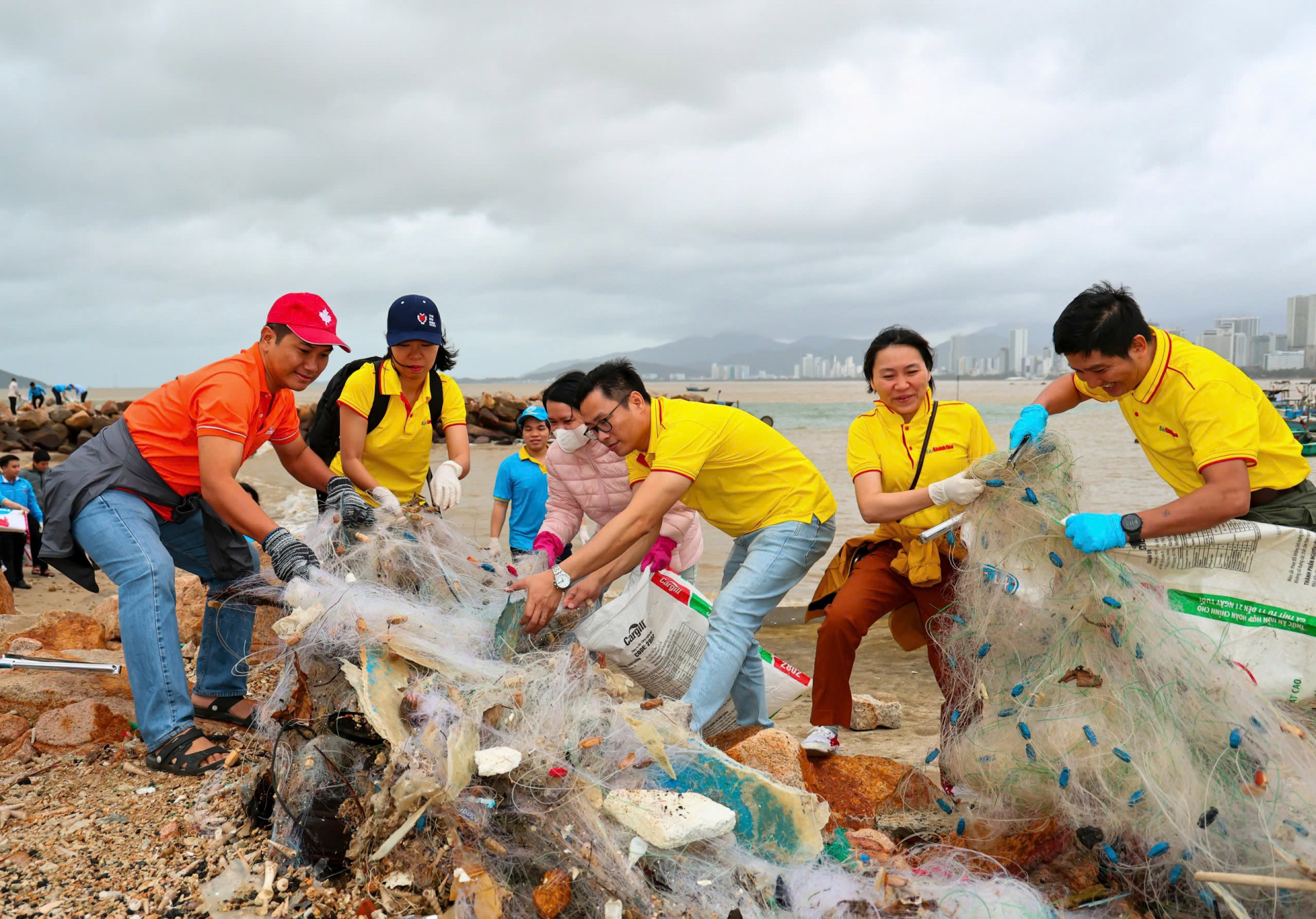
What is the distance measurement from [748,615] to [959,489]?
0.88 m

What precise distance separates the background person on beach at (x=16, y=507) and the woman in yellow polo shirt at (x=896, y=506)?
771 cm

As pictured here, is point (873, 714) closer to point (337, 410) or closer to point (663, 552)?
point (663, 552)

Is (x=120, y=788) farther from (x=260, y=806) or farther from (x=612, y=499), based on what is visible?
(x=612, y=499)

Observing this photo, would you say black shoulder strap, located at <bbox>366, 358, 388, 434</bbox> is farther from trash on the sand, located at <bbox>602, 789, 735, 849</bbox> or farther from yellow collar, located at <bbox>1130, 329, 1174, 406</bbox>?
yellow collar, located at <bbox>1130, 329, 1174, 406</bbox>

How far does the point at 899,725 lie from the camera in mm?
4547

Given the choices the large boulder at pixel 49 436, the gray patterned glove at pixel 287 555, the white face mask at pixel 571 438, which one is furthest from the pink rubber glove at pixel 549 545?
the large boulder at pixel 49 436

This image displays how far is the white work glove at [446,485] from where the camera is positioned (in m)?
4.24

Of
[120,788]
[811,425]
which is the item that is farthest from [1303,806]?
[811,425]

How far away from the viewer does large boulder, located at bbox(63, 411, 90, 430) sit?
22.0 meters

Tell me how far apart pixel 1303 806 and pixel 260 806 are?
2.78 m

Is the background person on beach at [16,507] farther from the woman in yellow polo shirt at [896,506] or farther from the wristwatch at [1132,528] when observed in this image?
the wristwatch at [1132,528]

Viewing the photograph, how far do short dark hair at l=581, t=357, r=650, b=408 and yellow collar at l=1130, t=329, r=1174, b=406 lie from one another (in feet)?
5.57

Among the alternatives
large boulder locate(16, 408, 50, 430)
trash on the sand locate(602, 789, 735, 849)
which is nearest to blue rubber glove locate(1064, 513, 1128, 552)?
trash on the sand locate(602, 789, 735, 849)

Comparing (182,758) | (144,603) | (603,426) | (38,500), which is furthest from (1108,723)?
(38,500)
